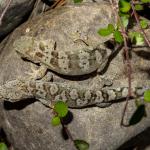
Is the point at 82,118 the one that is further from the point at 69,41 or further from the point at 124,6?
the point at 124,6

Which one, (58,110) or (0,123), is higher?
(58,110)

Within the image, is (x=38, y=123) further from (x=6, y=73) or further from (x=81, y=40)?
(x=81, y=40)

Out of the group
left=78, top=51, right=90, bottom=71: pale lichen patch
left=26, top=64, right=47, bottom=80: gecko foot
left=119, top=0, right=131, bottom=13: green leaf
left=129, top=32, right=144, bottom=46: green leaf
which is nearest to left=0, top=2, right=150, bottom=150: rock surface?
left=26, top=64, right=47, bottom=80: gecko foot

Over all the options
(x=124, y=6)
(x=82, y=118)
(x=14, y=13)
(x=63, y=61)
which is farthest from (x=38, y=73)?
(x=124, y=6)

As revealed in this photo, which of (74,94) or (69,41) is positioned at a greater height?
(69,41)

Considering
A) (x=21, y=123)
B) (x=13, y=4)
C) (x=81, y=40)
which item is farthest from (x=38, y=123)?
(x=13, y=4)

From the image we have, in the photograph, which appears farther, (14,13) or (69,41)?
(14,13)
